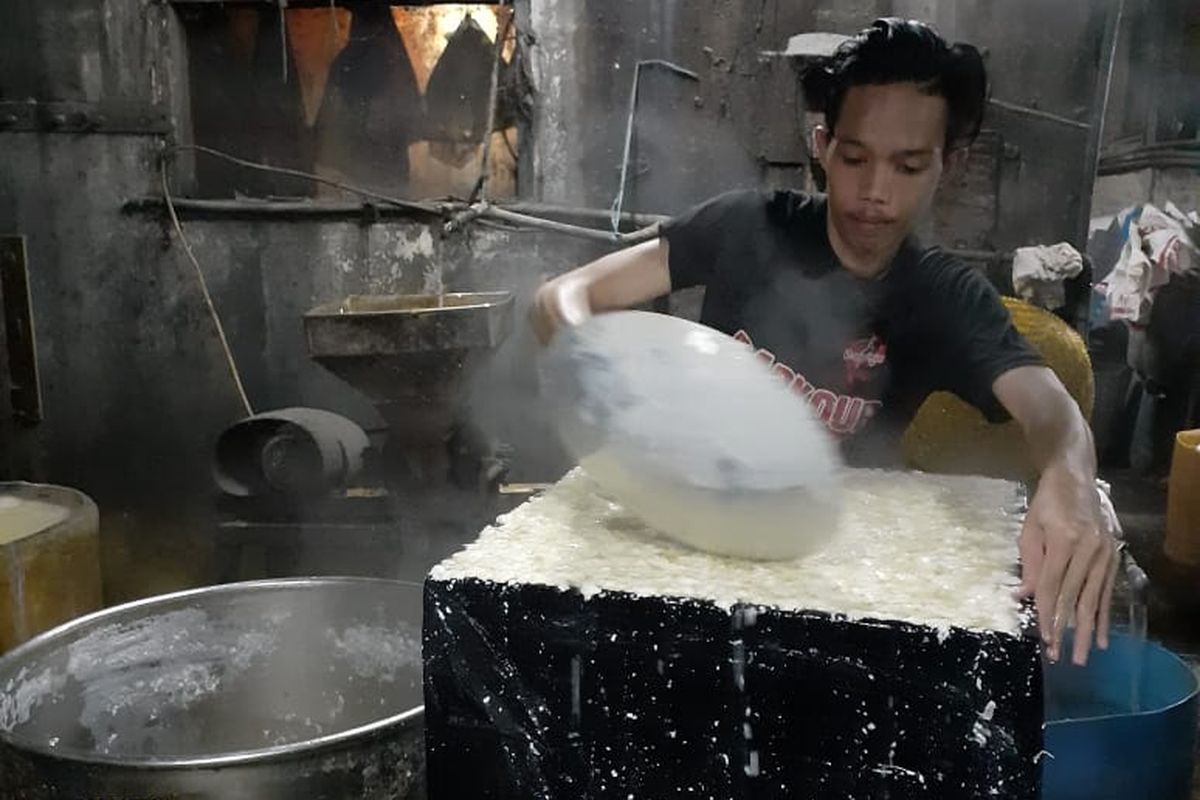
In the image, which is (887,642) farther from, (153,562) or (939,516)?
(153,562)

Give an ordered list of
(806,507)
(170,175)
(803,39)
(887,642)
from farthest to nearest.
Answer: (170,175) < (803,39) < (806,507) < (887,642)

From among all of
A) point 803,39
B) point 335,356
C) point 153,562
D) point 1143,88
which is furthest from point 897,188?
point 1143,88

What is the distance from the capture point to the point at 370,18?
24.2 ft

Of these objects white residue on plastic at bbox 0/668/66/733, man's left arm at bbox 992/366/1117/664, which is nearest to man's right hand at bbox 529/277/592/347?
man's left arm at bbox 992/366/1117/664

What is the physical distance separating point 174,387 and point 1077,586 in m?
6.26

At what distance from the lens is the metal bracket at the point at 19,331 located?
6.23m

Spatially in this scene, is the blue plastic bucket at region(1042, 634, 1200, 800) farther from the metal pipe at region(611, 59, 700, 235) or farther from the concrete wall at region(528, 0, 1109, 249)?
the concrete wall at region(528, 0, 1109, 249)

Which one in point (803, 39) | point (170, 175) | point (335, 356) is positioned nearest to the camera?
point (335, 356)

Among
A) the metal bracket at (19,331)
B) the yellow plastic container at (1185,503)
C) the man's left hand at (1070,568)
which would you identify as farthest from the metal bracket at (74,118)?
the yellow plastic container at (1185,503)

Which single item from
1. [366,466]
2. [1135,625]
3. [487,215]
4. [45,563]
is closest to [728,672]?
[1135,625]

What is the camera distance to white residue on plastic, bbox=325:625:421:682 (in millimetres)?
2902

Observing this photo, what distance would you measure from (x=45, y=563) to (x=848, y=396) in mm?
3555

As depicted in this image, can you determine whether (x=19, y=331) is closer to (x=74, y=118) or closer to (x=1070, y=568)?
(x=74, y=118)

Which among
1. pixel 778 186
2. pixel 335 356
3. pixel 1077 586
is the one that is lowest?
pixel 335 356
